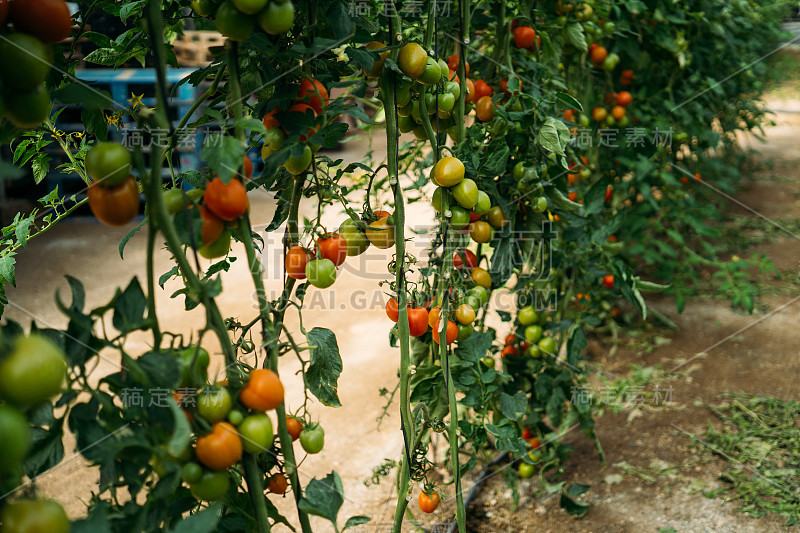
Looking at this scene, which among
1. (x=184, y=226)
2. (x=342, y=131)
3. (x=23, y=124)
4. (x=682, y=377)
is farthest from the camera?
(x=682, y=377)

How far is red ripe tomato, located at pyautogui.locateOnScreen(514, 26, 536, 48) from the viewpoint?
4.56 feet

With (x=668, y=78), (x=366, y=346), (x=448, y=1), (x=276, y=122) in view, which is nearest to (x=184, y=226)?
(x=276, y=122)

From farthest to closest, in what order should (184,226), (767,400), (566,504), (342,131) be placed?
(767,400)
(566,504)
(342,131)
(184,226)

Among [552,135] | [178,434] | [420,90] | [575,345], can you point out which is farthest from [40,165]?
[575,345]

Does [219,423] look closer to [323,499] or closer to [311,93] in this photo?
[323,499]

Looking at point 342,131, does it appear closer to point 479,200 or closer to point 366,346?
point 479,200

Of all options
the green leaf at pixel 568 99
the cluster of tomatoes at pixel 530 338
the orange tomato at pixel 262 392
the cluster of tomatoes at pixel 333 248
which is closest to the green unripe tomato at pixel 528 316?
the cluster of tomatoes at pixel 530 338

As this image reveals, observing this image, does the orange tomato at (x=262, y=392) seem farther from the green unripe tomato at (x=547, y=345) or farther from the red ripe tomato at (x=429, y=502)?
the green unripe tomato at (x=547, y=345)

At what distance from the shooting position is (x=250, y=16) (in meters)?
0.63

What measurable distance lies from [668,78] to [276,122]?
219 cm

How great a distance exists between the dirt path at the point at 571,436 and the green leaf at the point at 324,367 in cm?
36

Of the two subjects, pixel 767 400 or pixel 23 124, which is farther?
pixel 767 400

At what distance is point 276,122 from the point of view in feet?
2.66

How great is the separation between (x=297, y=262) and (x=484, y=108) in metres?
0.61
